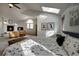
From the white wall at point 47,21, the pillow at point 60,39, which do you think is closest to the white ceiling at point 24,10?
the white wall at point 47,21

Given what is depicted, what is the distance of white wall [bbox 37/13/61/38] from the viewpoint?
2.05 meters

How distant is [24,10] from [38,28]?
40 cm

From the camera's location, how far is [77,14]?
194cm

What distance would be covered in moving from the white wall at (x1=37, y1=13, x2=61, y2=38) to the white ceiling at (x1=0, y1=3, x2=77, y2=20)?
11cm

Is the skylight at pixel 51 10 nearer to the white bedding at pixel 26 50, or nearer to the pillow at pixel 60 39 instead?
the pillow at pixel 60 39

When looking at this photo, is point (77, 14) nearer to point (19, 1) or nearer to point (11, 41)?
point (19, 1)

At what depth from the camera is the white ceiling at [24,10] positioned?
6.41 feet

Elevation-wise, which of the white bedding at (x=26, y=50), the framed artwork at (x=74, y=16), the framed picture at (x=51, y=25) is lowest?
the white bedding at (x=26, y=50)

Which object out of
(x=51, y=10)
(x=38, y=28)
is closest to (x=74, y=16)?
(x=51, y=10)

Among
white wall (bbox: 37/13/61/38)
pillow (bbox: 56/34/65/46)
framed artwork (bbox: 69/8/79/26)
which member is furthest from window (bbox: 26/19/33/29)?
framed artwork (bbox: 69/8/79/26)

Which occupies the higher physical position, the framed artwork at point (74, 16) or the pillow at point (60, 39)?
the framed artwork at point (74, 16)

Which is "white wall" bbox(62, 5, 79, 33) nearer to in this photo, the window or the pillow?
the pillow

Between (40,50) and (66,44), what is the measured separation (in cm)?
45

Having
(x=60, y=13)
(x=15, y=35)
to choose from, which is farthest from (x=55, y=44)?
(x=15, y=35)
